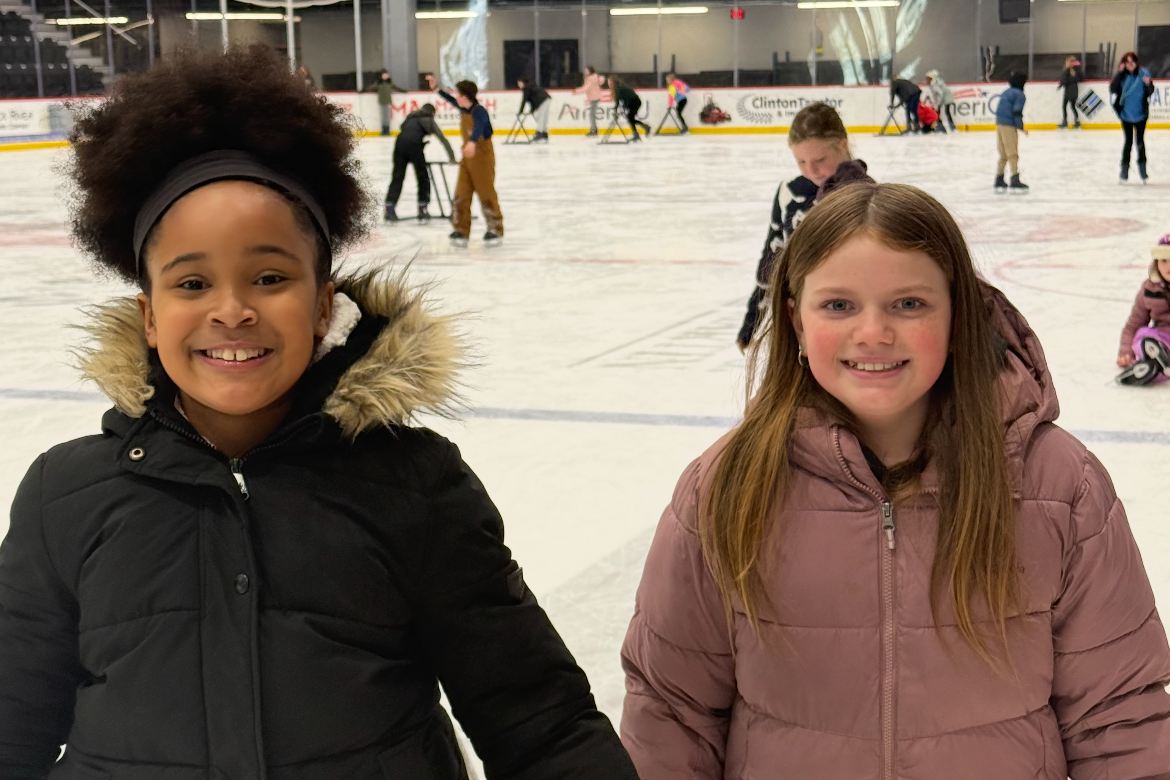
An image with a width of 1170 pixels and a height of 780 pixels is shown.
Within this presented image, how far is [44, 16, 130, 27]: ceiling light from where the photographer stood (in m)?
28.3

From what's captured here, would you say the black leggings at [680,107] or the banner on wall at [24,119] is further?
the black leggings at [680,107]

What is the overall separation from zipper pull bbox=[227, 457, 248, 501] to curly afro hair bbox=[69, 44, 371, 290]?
20 cm

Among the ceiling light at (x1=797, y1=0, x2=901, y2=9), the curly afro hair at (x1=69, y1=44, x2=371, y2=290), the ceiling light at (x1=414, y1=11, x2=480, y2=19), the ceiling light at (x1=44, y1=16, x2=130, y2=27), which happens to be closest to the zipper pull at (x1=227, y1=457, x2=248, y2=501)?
the curly afro hair at (x1=69, y1=44, x2=371, y2=290)

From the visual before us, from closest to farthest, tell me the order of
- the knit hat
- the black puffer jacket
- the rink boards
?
the black puffer jacket → the knit hat → the rink boards

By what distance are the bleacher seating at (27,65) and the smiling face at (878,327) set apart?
2600cm

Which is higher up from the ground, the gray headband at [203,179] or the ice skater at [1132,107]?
the ice skater at [1132,107]

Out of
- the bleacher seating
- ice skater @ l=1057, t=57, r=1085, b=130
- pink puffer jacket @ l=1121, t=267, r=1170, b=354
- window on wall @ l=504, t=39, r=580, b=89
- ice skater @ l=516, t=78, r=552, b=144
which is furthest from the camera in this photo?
window on wall @ l=504, t=39, r=580, b=89

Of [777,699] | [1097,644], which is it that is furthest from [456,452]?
[1097,644]

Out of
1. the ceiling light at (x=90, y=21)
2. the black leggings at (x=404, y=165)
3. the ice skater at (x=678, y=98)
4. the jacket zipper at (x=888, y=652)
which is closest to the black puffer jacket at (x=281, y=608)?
the jacket zipper at (x=888, y=652)

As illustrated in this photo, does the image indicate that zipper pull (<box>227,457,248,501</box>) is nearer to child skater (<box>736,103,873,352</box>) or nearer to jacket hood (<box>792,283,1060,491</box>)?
jacket hood (<box>792,283,1060,491</box>)

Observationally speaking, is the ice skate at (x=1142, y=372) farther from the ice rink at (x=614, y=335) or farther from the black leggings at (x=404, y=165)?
the black leggings at (x=404, y=165)

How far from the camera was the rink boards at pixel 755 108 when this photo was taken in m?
23.7

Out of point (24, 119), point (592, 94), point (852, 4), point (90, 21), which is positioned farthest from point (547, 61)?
point (24, 119)

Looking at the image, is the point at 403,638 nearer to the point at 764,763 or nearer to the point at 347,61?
the point at 764,763
